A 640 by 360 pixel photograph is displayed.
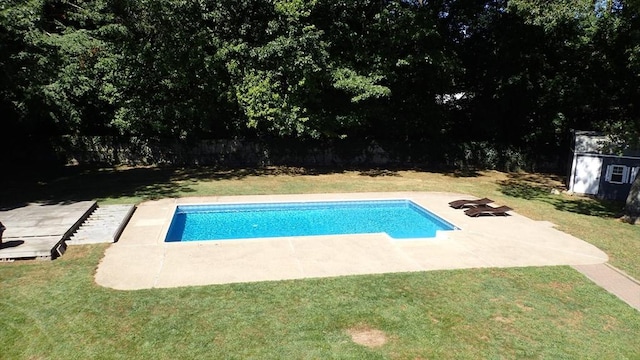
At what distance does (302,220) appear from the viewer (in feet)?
46.6

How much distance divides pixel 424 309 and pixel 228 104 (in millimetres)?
15977

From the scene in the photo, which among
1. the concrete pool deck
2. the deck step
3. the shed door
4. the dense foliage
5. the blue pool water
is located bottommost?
the blue pool water

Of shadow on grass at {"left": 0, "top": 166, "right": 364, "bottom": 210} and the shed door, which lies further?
the shed door

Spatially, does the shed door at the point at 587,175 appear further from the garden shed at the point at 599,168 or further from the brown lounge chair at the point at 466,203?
the brown lounge chair at the point at 466,203

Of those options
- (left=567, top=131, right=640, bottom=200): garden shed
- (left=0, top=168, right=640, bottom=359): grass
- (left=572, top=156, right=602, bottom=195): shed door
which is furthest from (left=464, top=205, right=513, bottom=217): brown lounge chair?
(left=572, top=156, right=602, bottom=195): shed door

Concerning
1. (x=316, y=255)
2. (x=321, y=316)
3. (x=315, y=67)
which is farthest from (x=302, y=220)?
(x=315, y=67)

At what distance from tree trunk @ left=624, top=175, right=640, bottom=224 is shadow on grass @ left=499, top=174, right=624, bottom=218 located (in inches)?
27.0

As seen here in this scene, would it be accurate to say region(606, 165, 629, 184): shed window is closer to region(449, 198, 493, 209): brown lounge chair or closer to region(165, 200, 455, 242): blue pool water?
region(449, 198, 493, 209): brown lounge chair

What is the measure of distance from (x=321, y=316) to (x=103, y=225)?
24.5 ft

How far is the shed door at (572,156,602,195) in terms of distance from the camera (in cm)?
1758

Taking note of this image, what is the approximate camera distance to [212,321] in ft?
21.9

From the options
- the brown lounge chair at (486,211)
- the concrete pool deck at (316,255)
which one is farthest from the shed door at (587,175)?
the concrete pool deck at (316,255)

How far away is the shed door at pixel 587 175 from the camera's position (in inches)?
692

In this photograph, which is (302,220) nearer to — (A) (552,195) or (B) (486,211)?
(B) (486,211)
